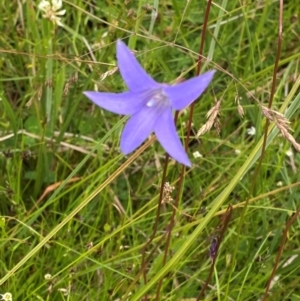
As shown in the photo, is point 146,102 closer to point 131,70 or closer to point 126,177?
point 131,70

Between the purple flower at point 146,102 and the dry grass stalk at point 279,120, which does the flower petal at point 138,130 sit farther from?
the dry grass stalk at point 279,120

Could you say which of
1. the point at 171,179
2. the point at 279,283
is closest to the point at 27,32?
the point at 171,179

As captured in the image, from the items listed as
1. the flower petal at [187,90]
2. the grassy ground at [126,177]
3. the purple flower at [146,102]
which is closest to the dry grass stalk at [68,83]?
the grassy ground at [126,177]

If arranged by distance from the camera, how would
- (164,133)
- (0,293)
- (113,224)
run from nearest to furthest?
1. (164,133)
2. (0,293)
3. (113,224)

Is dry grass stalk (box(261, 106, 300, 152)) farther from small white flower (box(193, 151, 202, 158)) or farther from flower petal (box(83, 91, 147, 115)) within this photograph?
small white flower (box(193, 151, 202, 158))

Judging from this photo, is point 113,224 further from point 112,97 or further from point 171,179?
point 112,97

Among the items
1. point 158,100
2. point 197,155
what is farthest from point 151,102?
point 197,155

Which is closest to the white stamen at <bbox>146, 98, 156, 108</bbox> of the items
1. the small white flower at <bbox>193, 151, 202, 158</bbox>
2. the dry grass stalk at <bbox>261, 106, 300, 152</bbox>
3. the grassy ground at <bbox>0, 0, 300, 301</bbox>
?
the dry grass stalk at <bbox>261, 106, 300, 152</bbox>
